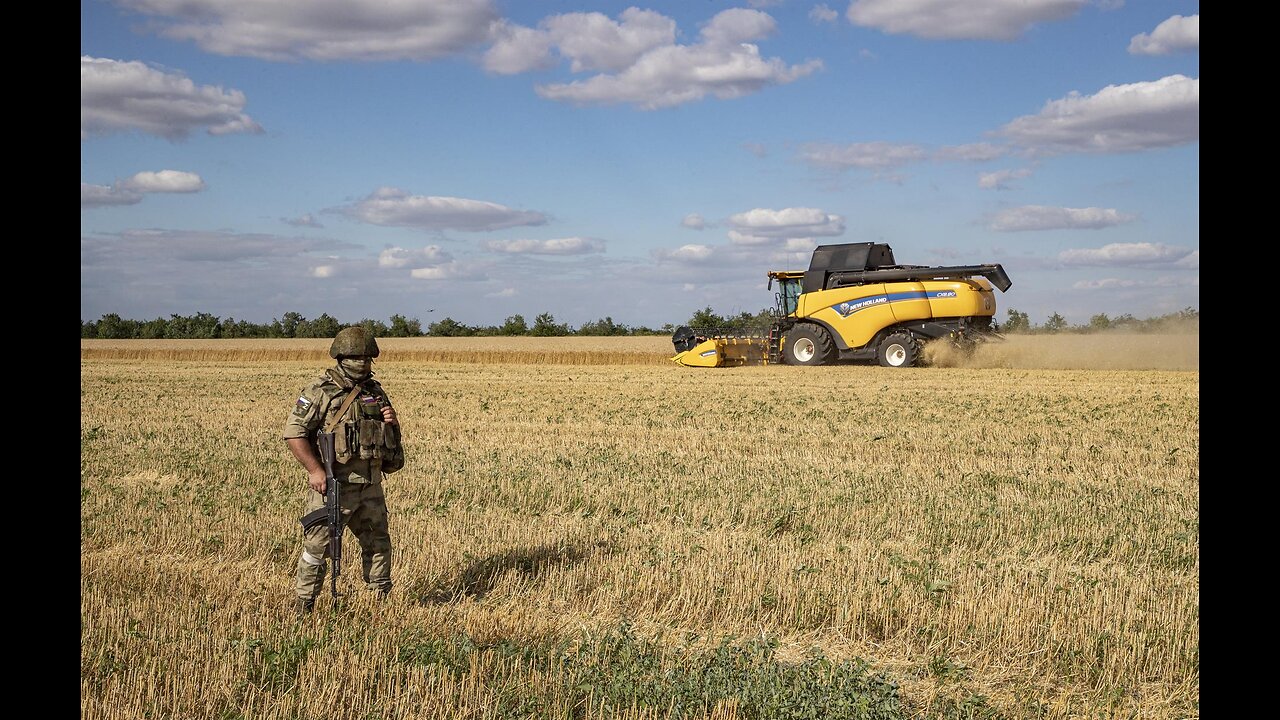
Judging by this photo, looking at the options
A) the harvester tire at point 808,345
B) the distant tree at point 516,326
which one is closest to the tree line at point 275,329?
the distant tree at point 516,326

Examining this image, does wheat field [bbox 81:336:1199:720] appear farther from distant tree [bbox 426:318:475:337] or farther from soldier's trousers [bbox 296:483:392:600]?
distant tree [bbox 426:318:475:337]

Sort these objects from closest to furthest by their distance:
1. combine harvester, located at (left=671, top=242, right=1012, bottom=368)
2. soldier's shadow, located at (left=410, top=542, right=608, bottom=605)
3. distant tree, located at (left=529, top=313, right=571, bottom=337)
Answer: soldier's shadow, located at (left=410, top=542, right=608, bottom=605)
combine harvester, located at (left=671, top=242, right=1012, bottom=368)
distant tree, located at (left=529, top=313, right=571, bottom=337)

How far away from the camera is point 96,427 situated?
1678cm

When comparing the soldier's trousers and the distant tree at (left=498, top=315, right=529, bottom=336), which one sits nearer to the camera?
the soldier's trousers

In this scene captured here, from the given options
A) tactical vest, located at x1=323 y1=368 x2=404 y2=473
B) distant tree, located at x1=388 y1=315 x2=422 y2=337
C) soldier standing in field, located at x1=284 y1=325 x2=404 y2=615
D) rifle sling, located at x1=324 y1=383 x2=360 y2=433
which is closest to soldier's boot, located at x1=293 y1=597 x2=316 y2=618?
soldier standing in field, located at x1=284 y1=325 x2=404 y2=615

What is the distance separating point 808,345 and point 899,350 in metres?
2.89

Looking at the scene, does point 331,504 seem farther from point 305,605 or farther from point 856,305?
point 856,305

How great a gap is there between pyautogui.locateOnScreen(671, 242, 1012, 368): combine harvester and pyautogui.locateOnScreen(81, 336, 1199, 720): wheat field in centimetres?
1184

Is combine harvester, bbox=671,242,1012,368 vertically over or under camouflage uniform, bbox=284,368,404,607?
over

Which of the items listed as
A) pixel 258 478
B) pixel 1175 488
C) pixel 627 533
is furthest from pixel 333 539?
pixel 1175 488

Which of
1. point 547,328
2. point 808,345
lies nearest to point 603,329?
point 547,328

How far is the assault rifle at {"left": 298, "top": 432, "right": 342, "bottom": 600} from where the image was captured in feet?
20.3
